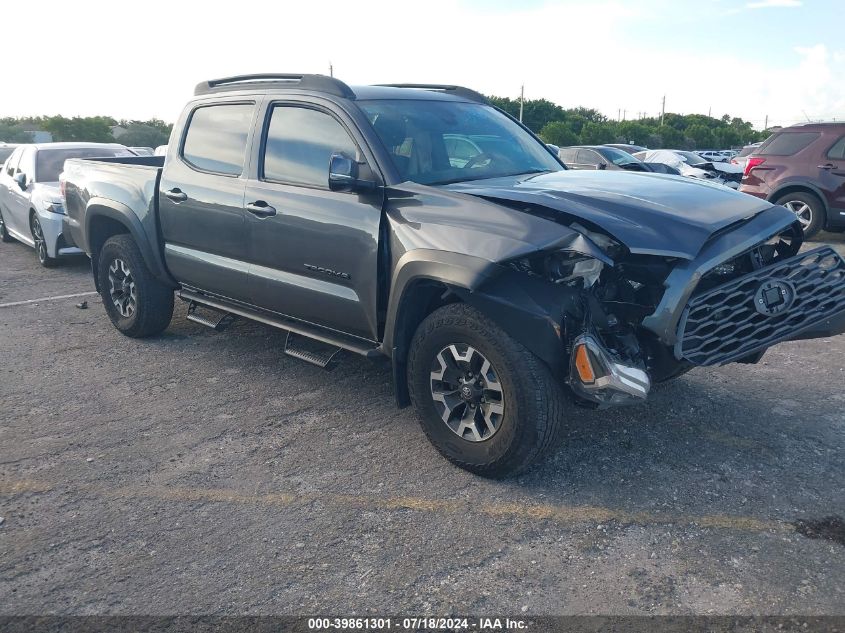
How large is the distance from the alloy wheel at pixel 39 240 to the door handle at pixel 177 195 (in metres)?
4.96

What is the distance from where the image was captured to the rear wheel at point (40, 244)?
938 centimetres

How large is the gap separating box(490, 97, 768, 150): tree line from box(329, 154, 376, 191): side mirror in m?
41.9

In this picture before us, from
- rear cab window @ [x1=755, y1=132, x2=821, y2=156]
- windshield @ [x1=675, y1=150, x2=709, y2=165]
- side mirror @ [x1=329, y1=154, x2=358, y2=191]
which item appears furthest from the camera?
windshield @ [x1=675, y1=150, x2=709, y2=165]

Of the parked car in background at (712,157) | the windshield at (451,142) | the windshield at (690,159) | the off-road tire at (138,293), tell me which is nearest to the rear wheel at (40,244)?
the off-road tire at (138,293)

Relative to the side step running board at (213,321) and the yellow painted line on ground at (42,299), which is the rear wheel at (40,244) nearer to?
the yellow painted line on ground at (42,299)

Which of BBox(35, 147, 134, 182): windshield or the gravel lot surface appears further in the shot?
BBox(35, 147, 134, 182): windshield

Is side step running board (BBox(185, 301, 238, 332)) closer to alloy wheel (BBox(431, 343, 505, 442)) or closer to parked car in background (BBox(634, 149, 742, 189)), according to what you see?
alloy wheel (BBox(431, 343, 505, 442))

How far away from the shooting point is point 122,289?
620 cm

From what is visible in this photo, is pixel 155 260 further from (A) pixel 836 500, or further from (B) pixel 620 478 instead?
(A) pixel 836 500

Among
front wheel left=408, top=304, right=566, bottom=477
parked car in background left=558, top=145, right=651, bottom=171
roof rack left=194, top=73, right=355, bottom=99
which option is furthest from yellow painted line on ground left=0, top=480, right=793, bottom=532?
parked car in background left=558, top=145, right=651, bottom=171

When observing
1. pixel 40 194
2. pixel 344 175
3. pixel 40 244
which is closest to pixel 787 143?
pixel 344 175

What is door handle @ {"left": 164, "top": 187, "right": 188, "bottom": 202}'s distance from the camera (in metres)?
5.19

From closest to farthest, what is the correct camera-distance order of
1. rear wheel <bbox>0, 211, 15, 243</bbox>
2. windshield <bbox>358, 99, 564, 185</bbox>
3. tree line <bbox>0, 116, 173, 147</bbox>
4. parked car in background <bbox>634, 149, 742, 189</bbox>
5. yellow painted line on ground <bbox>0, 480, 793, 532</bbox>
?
1. yellow painted line on ground <bbox>0, 480, 793, 532</bbox>
2. windshield <bbox>358, 99, 564, 185</bbox>
3. rear wheel <bbox>0, 211, 15, 243</bbox>
4. parked car in background <bbox>634, 149, 742, 189</bbox>
5. tree line <bbox>0, 116, 173, 147</bbox>

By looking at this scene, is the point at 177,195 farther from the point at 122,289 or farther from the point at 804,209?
the point at 804,209
